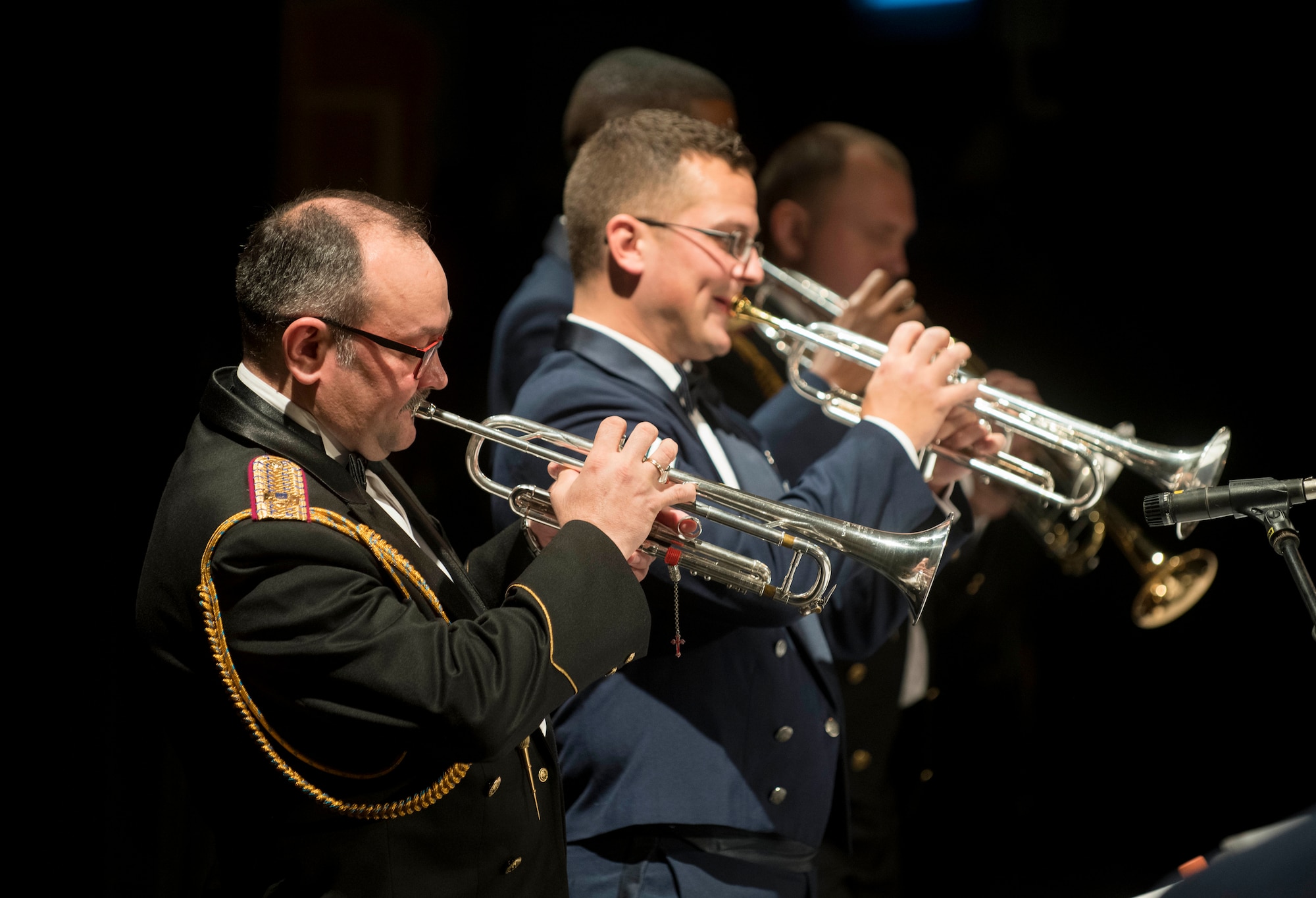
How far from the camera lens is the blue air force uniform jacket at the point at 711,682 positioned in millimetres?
2244

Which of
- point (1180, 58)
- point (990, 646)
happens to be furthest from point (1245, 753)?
point (1180, 58)

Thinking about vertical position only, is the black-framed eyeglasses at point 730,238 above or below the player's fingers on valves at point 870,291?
above

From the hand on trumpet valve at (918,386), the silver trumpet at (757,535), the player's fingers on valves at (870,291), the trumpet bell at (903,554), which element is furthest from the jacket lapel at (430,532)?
the player's fingers on valves at (870,291)

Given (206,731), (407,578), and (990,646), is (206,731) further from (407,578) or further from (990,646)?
(990,646)

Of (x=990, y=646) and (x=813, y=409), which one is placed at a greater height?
(x=813, y=409)

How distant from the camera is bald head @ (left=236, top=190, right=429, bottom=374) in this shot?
1.80 metres

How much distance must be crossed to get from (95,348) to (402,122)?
4.06 ft

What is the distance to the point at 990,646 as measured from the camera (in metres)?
3.89

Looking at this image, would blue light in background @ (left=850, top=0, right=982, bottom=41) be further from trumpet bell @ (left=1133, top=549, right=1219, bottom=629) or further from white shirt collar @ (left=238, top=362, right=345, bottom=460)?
white shirt collar @ (left=238, top=362, right=345, bottom=460)

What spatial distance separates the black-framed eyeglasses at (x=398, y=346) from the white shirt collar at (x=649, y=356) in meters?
0.71

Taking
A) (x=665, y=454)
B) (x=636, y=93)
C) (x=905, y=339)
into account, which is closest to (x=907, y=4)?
(x=636, y=93)

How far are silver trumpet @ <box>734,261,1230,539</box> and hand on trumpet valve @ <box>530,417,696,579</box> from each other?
1.03 m

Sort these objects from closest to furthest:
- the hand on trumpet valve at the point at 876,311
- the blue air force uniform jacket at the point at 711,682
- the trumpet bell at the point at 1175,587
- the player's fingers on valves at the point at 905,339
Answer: the blue air force uniform jacket at the point at 711,682
the player's fingers on valves at the point at 905,339
the hand on trumpet valve at the point at 876,311
the trumpet bell at the point at 1175,587

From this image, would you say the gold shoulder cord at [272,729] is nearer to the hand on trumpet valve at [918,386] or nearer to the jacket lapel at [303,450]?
the jacket lapel at [303,450]
